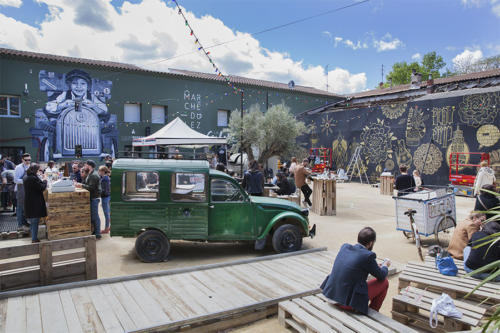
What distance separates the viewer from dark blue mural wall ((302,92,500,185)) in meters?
16.2

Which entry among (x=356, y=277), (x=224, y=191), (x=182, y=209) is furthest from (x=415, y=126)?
(x=356, y=277)

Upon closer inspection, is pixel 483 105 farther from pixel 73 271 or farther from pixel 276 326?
pixel 73 271

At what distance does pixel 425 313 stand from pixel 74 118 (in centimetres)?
2096

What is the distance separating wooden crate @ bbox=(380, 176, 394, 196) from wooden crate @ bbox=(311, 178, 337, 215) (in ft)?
21.6

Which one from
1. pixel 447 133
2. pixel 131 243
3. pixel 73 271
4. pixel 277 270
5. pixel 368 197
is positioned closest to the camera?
pixel 73 271

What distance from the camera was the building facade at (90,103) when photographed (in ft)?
61.9

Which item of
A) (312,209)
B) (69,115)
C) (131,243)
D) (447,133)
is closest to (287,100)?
(447,133)

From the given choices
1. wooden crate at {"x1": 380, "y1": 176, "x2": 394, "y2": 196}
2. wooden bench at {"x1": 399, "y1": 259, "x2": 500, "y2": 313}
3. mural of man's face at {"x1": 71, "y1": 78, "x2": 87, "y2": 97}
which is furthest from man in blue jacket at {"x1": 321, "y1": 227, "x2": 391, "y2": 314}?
mural of man's face at {"x1": 71, "y1": 78, "x2": 87, "y2": 97}

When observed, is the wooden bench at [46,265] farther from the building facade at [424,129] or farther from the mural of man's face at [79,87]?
the mural of man's face at [79,87]

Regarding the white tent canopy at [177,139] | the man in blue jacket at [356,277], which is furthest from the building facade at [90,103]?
the man in blue jacket at [356,277]

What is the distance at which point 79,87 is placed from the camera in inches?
805

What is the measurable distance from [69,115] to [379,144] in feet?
62.2

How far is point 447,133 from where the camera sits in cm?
1758

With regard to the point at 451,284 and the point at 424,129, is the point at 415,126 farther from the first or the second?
the point at 451,284
